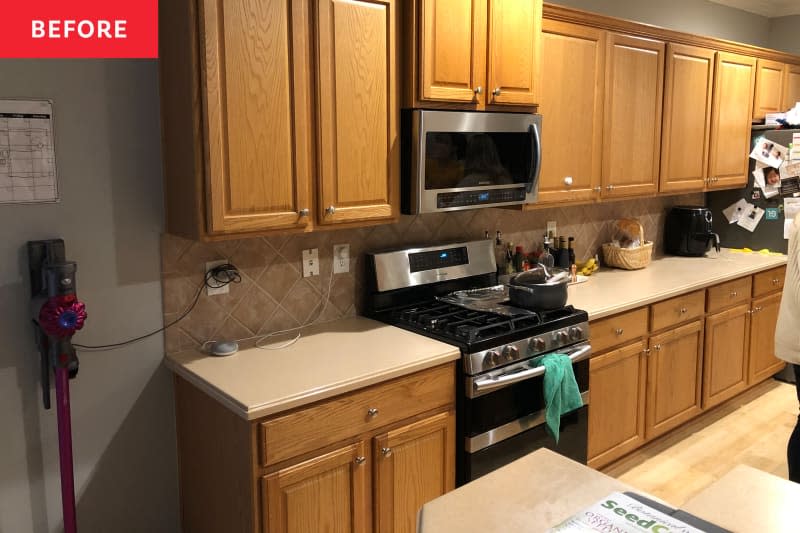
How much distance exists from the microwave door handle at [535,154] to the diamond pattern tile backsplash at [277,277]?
0.41m

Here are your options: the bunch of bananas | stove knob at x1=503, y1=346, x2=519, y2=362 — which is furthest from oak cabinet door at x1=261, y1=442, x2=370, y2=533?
the bunch of bananas

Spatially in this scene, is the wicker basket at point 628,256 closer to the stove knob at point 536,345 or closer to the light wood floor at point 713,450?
the light wood floor at point 713,450

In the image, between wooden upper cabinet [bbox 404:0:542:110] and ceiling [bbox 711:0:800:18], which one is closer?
wooden upper cabinet [bbox 404:0:542:110]

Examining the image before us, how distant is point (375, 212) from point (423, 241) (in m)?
0.61

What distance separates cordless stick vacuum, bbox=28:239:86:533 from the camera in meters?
1.96

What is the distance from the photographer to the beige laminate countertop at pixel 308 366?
6.67 feet

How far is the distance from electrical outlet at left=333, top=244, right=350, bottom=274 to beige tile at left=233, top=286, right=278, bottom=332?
0.31 meters

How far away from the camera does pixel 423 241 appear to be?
123 inches

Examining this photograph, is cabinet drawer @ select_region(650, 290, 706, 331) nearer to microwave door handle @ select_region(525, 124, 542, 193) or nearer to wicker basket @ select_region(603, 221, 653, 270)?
wicker basket @ select_region(603, 221, 653, 270)

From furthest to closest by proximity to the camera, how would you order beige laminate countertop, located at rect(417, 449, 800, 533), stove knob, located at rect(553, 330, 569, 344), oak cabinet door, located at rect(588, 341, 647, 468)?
oak cabinet door, located at rect(588, 341, 647, 468), stove knob, located at rect(553, 330, 569, 344), beige laminate countertop, located at rect(417, 449, 800, 533)

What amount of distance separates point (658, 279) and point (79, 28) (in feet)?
9.92

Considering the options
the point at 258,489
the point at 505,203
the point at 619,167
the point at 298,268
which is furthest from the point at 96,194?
the point at 619,167

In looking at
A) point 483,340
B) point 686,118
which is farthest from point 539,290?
point 686,118

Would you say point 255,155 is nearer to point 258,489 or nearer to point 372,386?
point 372,386
